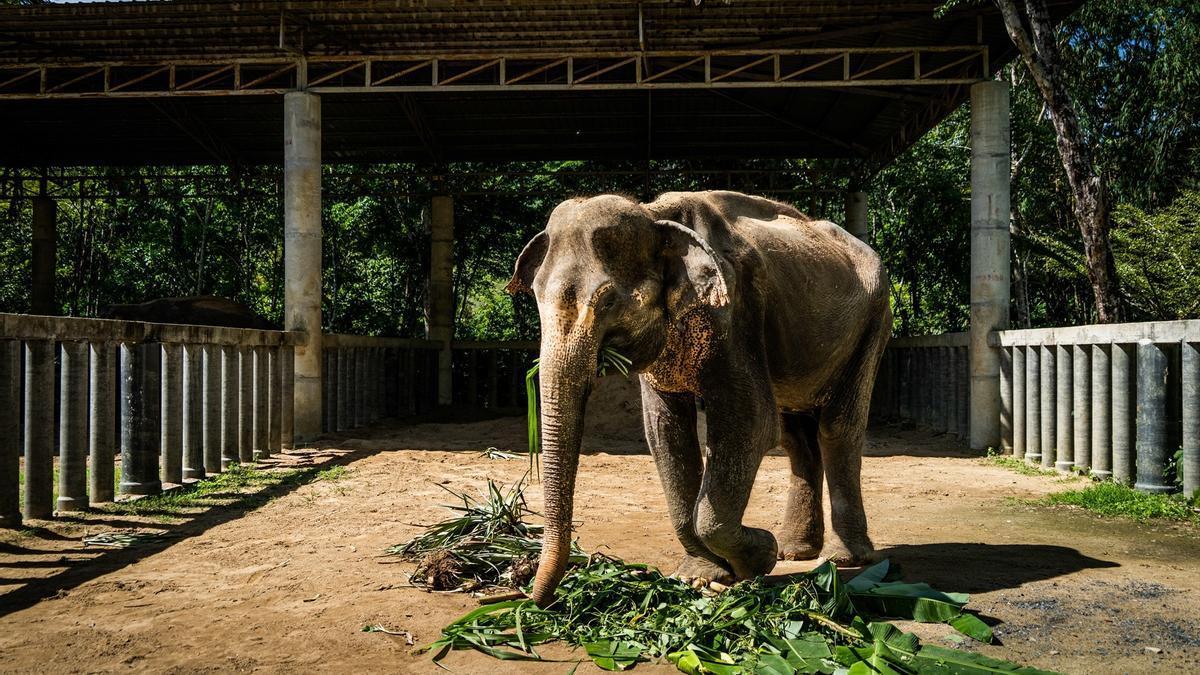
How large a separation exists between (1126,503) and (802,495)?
3.53 metres

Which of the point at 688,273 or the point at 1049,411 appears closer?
the point at 688,273

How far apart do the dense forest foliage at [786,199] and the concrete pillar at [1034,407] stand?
776cm

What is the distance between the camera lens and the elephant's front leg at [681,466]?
4562mm

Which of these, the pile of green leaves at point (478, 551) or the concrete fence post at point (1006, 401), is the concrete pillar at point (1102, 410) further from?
the pile of green leaves at point (478, 551)

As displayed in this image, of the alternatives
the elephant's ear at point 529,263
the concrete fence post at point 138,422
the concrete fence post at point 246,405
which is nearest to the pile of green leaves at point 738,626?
the elephant's ear at point 529,263

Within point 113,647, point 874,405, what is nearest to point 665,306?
point 113,647

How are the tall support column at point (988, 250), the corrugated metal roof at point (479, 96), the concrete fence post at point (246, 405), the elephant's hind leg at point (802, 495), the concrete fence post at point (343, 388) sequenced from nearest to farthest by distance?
the elephant's hind leg at point (802, 495) < the concrete fence post at point (246, 405) < the tall support column at point (988, 250) < the corrugated metal roof at point (479, 96) < the concrete fence post at point (343, 388)

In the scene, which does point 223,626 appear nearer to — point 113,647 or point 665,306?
point 113,647

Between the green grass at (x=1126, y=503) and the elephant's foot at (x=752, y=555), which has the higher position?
the elephant's foot at (x=752, y=555)

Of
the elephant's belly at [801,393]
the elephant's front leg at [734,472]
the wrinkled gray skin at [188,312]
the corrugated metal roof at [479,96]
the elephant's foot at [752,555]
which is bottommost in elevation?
the elephant's foot at [752,555]

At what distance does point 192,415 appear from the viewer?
8.68 metres

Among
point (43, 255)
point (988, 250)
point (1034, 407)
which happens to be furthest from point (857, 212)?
point (43, 255)

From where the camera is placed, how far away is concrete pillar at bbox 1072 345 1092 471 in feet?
30.6

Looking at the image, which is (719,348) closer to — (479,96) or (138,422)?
(138,422)
